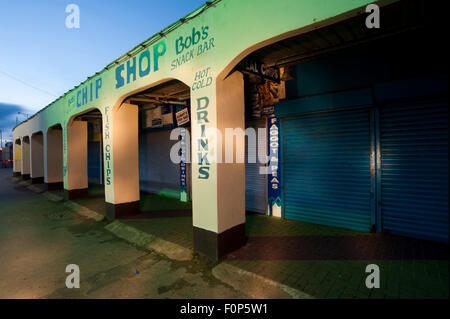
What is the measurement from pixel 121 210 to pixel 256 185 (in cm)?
471

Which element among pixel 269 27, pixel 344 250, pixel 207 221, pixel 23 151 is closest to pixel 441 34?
pixel 269 27

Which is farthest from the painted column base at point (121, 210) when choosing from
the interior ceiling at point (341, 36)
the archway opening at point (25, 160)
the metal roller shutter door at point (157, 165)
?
the archway opening at point (25, 160)

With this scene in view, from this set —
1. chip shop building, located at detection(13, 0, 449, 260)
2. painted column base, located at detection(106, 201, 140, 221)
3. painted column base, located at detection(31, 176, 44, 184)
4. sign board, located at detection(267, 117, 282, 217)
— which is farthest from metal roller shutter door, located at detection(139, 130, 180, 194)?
painted column base, located at detection(31, 176, 44, 184)

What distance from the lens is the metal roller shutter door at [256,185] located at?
7538 millimetres

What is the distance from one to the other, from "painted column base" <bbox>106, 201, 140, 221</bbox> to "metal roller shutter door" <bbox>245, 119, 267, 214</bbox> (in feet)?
13.3

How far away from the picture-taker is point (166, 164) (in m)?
10.9

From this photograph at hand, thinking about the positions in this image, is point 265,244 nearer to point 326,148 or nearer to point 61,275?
point 326,148

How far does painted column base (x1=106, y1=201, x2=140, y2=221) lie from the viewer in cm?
760

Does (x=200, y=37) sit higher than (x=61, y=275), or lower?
higher

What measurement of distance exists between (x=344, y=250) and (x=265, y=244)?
1.65 m

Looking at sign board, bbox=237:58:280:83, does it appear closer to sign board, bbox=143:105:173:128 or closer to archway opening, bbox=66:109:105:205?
sign board, bbox=143:105:173:128

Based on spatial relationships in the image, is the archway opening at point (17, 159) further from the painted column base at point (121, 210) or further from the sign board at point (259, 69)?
the sign board at point (259, 69)

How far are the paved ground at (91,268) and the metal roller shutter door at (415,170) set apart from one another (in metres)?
4.32

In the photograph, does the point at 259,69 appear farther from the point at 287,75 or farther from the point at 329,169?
the point at 329,169
